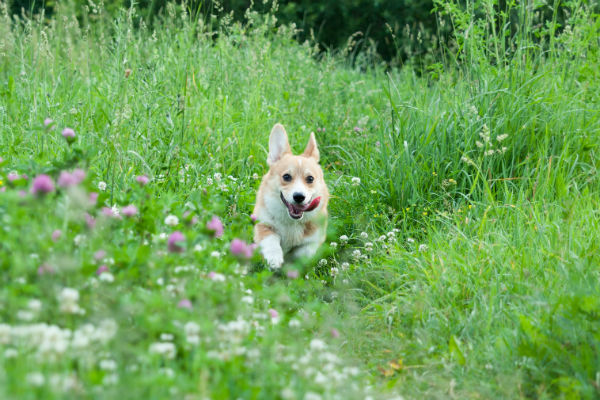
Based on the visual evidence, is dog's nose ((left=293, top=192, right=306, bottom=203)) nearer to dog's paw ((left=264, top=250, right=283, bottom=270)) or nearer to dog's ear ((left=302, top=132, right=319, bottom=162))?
dog's paw ((left=264, top=250, right=283, bottom=270))

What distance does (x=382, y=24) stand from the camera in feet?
41.1

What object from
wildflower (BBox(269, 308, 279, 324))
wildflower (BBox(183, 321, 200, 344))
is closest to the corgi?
wildflower (BBox(269, 308, 279, 324))

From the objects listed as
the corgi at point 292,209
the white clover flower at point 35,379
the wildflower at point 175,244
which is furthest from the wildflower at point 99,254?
the corgi at point 292,209

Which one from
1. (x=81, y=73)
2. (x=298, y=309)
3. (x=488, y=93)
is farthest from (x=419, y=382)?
(x=81, y=73)

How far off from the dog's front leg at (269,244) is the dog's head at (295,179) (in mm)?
204

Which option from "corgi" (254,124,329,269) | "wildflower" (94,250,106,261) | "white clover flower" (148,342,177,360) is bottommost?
"corgi" (254,124,329,269)

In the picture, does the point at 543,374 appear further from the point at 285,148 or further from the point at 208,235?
the point at 285,148

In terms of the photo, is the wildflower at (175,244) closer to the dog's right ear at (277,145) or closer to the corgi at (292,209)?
the corgi at (292,209)

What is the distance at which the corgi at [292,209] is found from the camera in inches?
164

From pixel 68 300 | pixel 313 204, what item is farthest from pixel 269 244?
pixel 68 300

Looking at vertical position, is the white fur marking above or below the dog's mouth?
below

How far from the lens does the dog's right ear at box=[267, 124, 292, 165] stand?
4.68 meters

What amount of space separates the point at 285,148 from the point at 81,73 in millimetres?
2507

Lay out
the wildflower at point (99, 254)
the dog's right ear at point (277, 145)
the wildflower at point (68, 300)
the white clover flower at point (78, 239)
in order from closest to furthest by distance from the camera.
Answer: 1. the wildflower at point (68, 300)
2. the wildflower at point (99, 254)
3. the white clover flower at point (78, 239)
4. the dog's right ear at point (277, 145)
